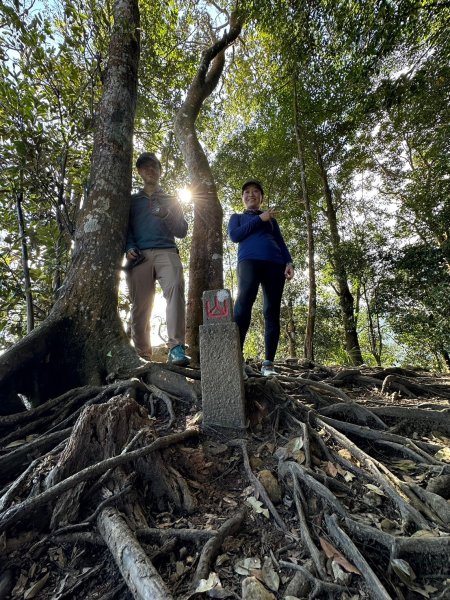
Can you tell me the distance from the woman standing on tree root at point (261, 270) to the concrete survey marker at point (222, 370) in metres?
0.82

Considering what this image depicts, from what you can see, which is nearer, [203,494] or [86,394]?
[203,494]

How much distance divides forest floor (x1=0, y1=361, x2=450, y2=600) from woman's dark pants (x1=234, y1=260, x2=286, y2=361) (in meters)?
0.96

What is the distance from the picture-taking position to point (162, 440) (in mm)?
1986

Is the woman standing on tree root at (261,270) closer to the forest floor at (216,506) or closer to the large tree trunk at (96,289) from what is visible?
the forest floor at (216,506)

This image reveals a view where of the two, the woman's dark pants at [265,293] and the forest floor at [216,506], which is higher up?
the woman's dark pants at [265,293]

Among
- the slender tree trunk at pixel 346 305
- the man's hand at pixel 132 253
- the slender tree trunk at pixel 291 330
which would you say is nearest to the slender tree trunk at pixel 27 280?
the man's hand at pixel 132 253

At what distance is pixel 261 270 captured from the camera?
11.3 ft

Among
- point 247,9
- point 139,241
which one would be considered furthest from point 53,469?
point 247,9

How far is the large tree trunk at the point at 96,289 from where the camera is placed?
9.48 ft

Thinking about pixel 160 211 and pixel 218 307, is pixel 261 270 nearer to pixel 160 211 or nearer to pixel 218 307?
pixel 218 307

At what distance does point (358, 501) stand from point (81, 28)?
17.8 feet

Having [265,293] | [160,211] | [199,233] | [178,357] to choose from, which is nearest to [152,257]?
[160,211]

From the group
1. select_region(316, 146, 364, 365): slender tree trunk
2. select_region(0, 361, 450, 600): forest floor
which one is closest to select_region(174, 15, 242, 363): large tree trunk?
select_region(0, 361, 450, 600): forest floor

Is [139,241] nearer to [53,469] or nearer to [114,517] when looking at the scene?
[53,469]
